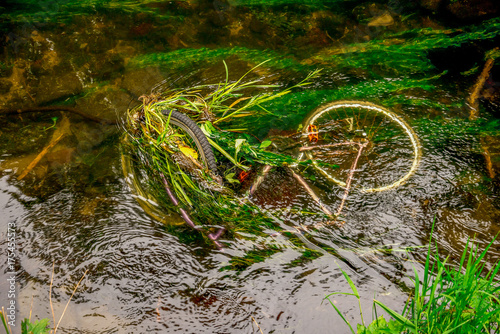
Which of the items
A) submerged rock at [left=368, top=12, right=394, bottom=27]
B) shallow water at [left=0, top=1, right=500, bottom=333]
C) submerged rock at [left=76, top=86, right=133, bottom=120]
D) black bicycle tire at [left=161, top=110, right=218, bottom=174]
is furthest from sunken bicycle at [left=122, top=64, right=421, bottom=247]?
submerged rock at [left=368, top=12, right=394, bottom=27]

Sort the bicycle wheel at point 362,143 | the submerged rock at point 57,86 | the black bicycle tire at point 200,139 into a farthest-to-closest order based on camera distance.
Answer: the submerged rock at point 57,86, the bicycle wheel at point 362,143, the black bicycle tire at point 200,139

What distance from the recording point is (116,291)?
2.48m

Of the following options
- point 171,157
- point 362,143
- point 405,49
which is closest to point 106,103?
point 171,157

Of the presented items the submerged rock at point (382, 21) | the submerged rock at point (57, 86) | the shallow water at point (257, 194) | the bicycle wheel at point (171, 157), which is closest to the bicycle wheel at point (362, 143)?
the shallow water at point (257, 194)

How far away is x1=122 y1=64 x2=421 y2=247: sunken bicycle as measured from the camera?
281 cm

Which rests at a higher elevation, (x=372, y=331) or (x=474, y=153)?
(x=474, y=153)

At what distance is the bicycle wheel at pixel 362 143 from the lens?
3.12 m

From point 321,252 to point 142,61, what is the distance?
3.30m

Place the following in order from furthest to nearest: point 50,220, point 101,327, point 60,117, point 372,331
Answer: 1. point 60,117
2. point 50,220
3. point 101,327
4. point 372,331

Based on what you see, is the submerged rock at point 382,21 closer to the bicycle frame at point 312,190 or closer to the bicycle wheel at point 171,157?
the bicycle frame at point 312,190

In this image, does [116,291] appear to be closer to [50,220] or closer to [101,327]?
[101,327]

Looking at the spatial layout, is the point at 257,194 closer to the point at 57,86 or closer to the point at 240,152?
the point at 240,152

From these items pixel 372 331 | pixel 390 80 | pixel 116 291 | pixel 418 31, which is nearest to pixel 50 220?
pixel 116 291

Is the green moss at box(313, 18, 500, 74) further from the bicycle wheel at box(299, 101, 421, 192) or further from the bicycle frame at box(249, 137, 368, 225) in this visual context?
the bicycle frame at box(249, 137, 368, 225)
